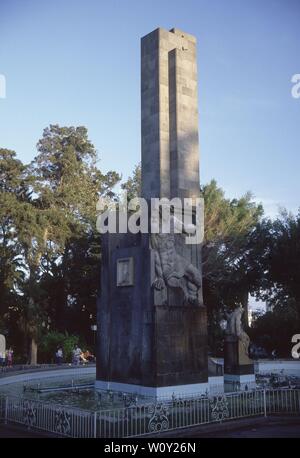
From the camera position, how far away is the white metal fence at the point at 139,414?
35.8 ft

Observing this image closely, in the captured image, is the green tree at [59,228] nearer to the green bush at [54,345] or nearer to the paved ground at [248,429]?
the green bush at [54,345]

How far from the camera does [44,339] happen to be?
36.7 metres

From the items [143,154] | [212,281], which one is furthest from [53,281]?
[143,154]

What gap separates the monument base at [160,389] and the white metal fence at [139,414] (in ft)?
3.94

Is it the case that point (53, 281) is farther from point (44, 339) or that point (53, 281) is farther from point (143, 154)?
point (143, 154)

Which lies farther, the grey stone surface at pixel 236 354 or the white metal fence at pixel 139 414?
the grey stone surface at pixel 236 354

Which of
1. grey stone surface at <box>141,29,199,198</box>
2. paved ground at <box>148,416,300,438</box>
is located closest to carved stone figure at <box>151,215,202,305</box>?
grey stone surface at <box>141,29,199,198</box>

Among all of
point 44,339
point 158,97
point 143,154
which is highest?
point 158,97

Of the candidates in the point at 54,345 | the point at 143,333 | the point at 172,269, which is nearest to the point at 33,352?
the point at 54,345

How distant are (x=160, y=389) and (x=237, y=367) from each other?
4722 mm

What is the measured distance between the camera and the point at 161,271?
16.3m

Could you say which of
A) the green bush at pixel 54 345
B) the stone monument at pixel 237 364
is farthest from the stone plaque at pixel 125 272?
the green bush at pixel 54 345

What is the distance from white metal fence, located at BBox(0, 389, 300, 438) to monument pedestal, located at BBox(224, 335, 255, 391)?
409 centimetres

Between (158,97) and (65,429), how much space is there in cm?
1234
